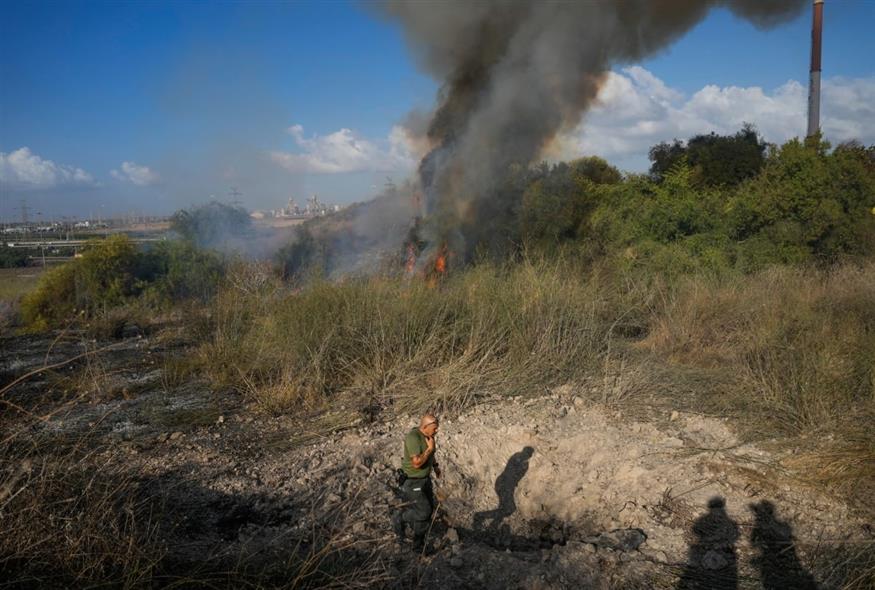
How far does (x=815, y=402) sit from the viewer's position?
4832 mm

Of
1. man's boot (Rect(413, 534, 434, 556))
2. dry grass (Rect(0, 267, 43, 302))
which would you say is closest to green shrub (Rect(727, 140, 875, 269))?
man's boot (Rect(413, 534, 434, 556))

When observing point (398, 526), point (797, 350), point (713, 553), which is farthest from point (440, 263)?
point (713, 553)

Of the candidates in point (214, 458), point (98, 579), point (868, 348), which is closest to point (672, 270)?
point (868, 348)

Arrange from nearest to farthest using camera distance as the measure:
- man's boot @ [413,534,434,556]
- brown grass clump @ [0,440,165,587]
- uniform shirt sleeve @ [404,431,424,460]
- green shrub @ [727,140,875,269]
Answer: brown grass clump @ [0,440,165,587]
man's boot @ [413,534,434,556]
uniform shirt sleeve @ [404,431,424,460]
green shrub @ [727,140,875,269]

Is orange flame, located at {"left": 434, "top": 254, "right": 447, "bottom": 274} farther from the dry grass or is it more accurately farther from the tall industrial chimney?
the tall industrial chimney

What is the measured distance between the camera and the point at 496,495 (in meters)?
4.58

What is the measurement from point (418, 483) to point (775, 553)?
7.12ft

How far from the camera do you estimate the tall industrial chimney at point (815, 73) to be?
17.8 meters

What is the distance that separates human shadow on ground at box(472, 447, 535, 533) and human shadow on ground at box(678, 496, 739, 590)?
4.41 feet

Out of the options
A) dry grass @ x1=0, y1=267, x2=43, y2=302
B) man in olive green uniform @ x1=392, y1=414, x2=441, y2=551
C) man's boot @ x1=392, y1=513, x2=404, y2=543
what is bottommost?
man's boot @ x1=392, y1=513, x2=404, y2=543

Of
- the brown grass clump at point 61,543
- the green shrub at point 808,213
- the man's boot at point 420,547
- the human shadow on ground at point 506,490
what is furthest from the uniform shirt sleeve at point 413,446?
the green shrub at point 808,213

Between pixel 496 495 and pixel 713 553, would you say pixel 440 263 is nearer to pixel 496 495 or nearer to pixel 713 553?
pixel 496 495

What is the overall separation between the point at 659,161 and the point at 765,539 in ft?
56.7

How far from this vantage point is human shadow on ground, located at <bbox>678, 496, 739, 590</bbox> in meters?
3.22
